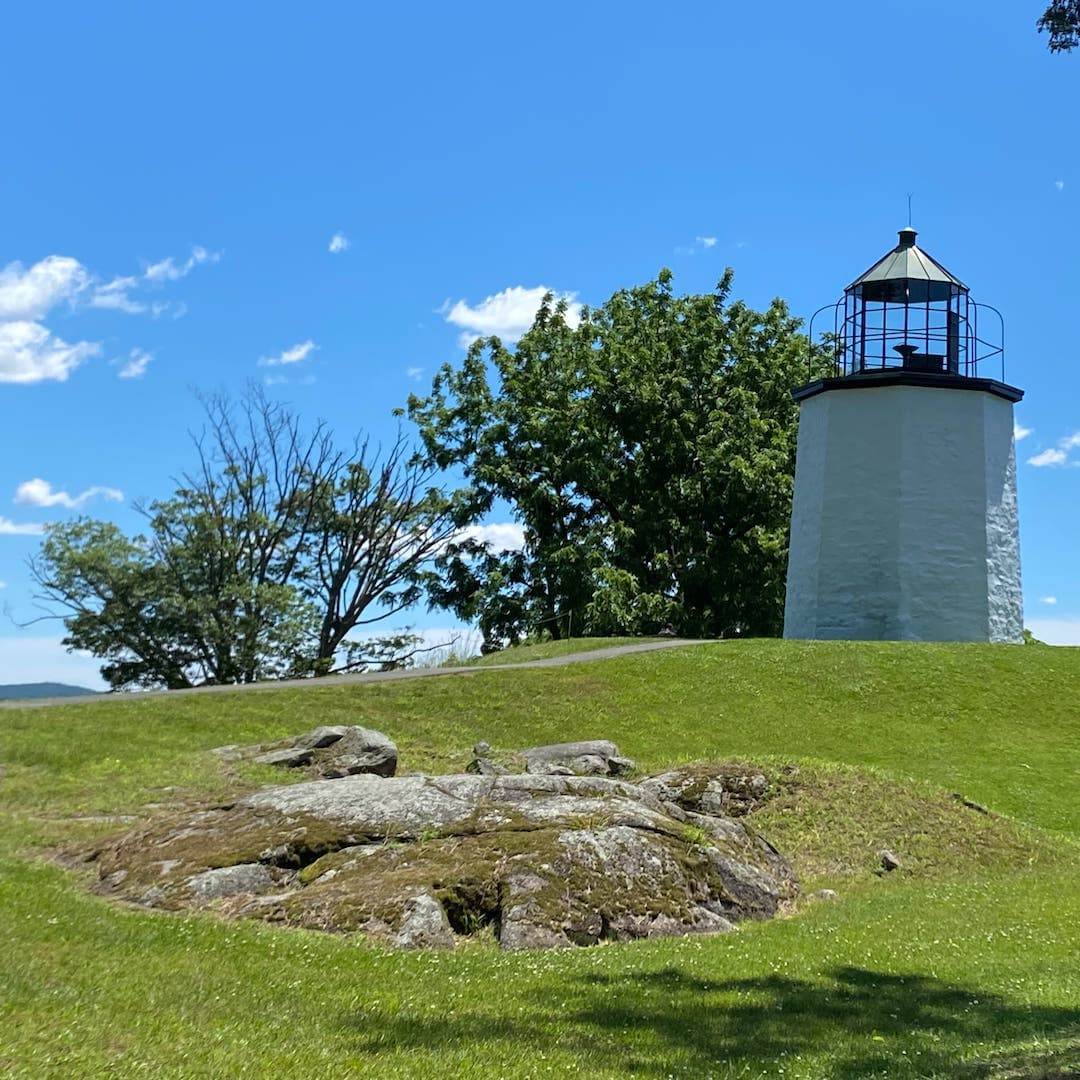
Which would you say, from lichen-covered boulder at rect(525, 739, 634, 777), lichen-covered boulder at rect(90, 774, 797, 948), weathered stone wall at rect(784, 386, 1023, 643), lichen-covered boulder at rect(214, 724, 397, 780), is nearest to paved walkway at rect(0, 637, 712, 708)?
weathered stone wall at rect(784, 386, 1023, 643)

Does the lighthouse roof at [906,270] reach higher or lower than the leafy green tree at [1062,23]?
higher

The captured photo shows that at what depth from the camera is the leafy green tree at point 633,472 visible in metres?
41.2

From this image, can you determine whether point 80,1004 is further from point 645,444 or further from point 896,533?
point 645,444

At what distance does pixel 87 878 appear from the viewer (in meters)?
13.0

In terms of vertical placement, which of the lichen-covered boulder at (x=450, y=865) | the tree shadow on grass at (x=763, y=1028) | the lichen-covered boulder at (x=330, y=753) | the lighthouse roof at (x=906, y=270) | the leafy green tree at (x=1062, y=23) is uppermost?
the lighthouse roof at (x=906, y=270)

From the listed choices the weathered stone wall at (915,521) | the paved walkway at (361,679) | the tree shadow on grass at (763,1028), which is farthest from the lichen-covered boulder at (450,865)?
the weathered stone wall at (915,521)

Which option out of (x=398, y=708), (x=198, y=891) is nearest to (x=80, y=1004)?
(x=198, y=891)

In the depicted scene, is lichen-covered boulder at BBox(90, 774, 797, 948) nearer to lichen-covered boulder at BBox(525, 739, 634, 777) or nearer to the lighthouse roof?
lichen-covered boulder at BBox(525, 739, 634, 777)

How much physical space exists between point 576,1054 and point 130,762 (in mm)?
13773

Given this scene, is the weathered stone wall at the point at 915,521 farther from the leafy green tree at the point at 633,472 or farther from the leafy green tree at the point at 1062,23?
the leafy green tree at the point at 1062,23

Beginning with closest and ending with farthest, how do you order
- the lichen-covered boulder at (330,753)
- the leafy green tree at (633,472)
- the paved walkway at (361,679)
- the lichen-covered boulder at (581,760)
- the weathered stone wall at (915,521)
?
the lichen-covered boulder at (330,753) < the lichen-covered boulder at (581,760) < the paved walkway at (361,679) < the weathered stone wall at (915,521) < the leafy green tree at (633,472)

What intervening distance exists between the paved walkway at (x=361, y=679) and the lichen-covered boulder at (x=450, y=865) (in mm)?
12042

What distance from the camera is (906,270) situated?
34844 mm

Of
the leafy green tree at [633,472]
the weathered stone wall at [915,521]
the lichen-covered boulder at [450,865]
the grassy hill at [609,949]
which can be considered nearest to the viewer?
the grassy hill at [609,949]
